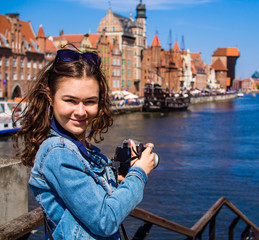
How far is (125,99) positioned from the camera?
54.1 m

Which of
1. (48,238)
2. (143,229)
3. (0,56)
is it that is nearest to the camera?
(48,238)

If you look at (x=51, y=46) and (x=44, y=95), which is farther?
(x=51, y=46)

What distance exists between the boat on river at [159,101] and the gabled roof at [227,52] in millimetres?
119000

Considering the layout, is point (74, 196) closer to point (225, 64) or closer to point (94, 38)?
point (94, 38)

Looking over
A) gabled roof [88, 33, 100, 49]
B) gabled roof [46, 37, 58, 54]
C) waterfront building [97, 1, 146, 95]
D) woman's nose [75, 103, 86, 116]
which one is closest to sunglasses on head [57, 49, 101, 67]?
woman's nose [75, 103, 86, 116]

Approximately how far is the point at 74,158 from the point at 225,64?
579 ft

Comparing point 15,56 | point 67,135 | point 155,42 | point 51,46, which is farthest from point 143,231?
point 155,42

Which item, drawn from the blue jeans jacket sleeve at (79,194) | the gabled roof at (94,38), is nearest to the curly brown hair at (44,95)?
the blue jeans jacket sleeve at (79,194)

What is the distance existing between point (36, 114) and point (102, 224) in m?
0.52

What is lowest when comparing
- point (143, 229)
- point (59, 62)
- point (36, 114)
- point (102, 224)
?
point (143, 229)

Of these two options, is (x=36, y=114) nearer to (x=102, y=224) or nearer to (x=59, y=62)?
(x=59, y=62)

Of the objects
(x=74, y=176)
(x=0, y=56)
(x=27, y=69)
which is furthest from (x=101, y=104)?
(x=27, y=69)

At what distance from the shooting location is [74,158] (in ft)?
4.76

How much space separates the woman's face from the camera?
1582mm
